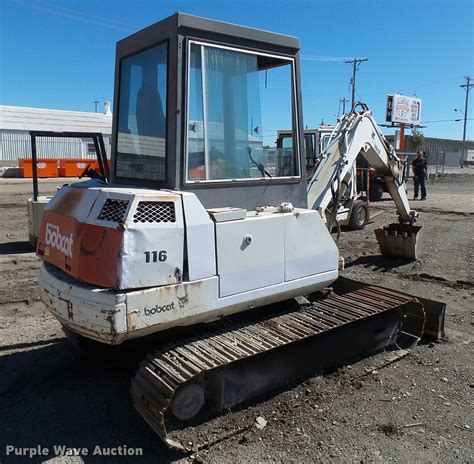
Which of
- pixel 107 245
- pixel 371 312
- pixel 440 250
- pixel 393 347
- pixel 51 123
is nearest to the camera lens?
pixel 107 245

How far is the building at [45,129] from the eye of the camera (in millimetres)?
36281

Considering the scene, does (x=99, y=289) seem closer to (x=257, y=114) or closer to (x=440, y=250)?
(x=257, y=114)

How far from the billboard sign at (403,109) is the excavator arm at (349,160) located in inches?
Result: 1234

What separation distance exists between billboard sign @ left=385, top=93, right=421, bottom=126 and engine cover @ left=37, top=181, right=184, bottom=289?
3653cm

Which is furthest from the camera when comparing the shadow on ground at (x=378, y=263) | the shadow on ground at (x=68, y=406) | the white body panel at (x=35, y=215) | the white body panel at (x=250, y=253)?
the white body panel at (x=35, y=215)

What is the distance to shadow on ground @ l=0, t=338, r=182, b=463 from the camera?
333cm

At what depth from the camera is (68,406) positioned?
379 centimetres

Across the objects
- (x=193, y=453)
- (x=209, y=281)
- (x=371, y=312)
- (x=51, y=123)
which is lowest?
(x=193, y=453)

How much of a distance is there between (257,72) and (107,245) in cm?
189

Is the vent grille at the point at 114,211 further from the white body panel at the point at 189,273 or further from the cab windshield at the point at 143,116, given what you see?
the cab windshield at the point at 143,116

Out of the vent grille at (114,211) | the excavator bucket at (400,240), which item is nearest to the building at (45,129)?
the excavator bucket at (400,240)

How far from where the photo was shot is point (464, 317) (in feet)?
19.0

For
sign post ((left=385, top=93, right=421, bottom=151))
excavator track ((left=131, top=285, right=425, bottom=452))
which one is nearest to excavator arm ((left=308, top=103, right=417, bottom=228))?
excavator track ((left=131, top=285, right=425, bottom=452))

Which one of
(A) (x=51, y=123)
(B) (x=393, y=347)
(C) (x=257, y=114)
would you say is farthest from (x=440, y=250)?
(A) (x=51, y=123)
